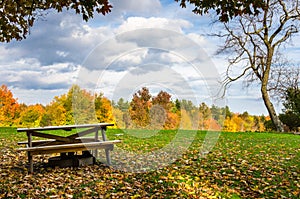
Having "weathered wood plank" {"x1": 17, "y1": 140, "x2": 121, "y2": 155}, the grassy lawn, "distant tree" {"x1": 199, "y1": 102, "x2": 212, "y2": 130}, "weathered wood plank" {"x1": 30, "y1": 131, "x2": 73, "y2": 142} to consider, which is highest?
"distant tree" {"x1": 199, "y1": 102, "x2": 212, "y2": 130}

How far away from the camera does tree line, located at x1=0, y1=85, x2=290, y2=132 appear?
12.2 meters

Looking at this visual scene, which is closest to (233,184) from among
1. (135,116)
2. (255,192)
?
(255,192)

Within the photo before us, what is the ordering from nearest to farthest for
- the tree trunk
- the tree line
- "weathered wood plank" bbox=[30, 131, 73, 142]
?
"weathered wood plank" bbox=[30, 131, 73, 142] < the tree line < the tree trunk

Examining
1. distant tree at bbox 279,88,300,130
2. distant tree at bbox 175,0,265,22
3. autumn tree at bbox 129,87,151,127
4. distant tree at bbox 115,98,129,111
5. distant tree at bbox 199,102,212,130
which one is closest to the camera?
distant tree at bbox 175,0,265,22

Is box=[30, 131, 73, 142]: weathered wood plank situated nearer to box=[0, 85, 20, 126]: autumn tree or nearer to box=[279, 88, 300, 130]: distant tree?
box=[279, 88, 300, 130]: distant tree

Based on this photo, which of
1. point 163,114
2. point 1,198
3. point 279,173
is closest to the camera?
point 1,198

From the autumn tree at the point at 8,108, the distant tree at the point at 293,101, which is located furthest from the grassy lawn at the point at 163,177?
the autumn tree at the point at 8,108

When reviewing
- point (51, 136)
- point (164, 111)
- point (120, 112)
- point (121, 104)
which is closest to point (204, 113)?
point (120, 112)

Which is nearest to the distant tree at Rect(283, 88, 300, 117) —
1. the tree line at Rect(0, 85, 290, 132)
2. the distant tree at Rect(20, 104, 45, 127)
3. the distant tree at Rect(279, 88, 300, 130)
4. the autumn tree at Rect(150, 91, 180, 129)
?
the distant tree at Rect(279, 88, 300, 130)

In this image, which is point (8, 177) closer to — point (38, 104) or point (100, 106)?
point (100, 106)

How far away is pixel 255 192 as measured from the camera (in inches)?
245

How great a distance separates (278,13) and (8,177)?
18495mm

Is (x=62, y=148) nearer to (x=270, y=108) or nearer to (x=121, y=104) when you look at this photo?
(x=121, y=104)

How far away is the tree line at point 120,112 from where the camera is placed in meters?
12.2
